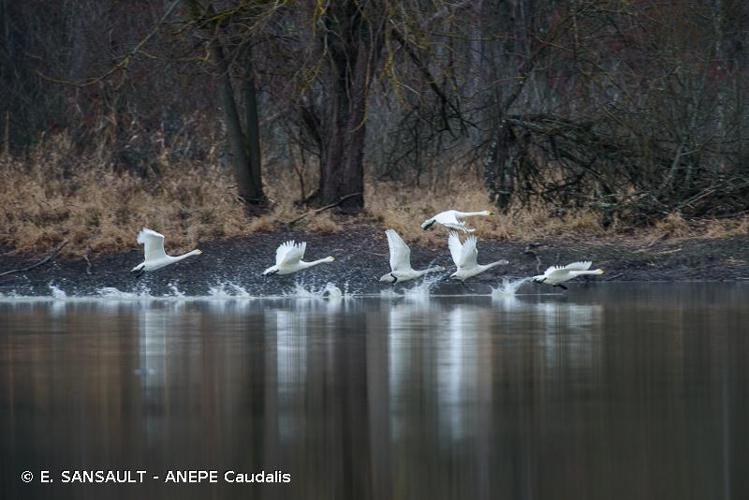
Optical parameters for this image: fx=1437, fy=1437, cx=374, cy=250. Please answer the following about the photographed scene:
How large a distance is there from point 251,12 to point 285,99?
214cm

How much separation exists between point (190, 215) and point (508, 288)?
5.66 metres

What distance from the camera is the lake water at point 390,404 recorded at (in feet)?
28.6

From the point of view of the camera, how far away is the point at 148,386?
1185 cm

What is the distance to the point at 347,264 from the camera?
69.9 ft

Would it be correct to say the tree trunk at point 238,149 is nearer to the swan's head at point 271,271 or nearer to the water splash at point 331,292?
the water splash at point 331,292

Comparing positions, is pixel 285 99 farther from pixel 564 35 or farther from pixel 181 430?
pixel 181 430

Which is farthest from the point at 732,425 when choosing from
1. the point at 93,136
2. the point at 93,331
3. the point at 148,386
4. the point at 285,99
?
the point at 93,136

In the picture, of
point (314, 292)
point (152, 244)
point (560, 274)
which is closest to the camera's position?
point (560, 274)

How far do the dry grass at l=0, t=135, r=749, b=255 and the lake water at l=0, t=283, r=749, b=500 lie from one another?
17.4 ft

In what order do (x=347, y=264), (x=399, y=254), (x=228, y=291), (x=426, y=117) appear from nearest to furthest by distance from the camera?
(x=399, y=254), (x=228, y=291), (x=347, y=264), (x=426, y=117)

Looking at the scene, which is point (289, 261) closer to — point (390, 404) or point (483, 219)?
point (483, 219)

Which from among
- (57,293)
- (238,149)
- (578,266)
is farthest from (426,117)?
(57,293)

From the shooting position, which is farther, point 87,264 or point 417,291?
point 87,264

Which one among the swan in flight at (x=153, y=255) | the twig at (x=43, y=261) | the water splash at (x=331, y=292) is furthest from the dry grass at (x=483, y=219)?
the twig at (x=43, y=261)
